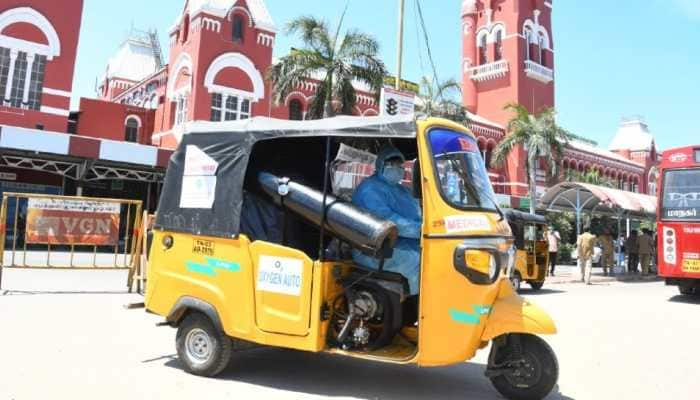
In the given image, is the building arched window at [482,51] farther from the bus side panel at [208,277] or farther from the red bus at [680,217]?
the bus side panel at [208,277]

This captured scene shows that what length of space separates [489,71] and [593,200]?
64.2ft

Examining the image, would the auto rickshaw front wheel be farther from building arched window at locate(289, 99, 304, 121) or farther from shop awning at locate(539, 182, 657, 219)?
building arched window at locate(289, 99, 304, 121)

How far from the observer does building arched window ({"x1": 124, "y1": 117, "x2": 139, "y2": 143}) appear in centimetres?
2988

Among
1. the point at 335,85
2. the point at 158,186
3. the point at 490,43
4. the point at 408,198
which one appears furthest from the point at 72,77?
the point at 490,43

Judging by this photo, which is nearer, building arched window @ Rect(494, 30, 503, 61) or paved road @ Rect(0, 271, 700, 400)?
paved road @ Rect(0, 271, 700, 400)

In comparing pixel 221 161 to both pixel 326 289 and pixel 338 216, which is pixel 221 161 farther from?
pixel 326 289

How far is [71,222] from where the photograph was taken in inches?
424

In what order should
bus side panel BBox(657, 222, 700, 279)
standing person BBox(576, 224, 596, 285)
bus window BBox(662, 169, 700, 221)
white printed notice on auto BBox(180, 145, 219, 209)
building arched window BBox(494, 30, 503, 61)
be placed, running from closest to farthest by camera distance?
white printed notice on auto BBox(180, 145, 219, 209) < bus side panel BBox(657, 222, 700, 279) < bus window BBox(662, 169, 700, 221) < standing person BBox(576, 224, 596, 285) < building arched window BBox(494, 30, 503, 61)

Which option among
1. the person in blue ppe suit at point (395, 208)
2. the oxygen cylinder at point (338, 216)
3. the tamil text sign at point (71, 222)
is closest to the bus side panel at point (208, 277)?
the oxygen cylinder at point (338, 216)

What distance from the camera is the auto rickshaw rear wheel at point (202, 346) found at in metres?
4.88

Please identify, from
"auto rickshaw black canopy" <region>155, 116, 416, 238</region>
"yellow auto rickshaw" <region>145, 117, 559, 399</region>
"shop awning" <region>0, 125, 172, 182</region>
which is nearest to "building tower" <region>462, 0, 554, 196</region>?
"shop awning" <region>0, 125, 172, 182</region>

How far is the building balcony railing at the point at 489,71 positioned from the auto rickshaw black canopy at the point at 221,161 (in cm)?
3629

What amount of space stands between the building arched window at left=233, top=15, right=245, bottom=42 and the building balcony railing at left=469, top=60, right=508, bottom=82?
20996 millimetres

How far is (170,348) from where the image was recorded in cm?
611
